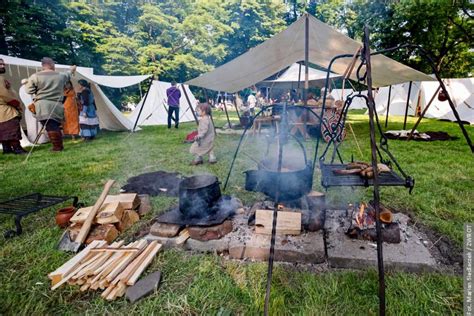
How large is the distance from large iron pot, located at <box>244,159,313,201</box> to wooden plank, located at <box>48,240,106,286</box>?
1736 millimetres

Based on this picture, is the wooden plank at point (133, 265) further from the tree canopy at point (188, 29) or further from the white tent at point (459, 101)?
the white tent at point (459, 101)

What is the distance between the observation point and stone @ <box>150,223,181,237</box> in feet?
8.54

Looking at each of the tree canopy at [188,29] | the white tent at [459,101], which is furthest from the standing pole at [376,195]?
the white tent at [459,101]

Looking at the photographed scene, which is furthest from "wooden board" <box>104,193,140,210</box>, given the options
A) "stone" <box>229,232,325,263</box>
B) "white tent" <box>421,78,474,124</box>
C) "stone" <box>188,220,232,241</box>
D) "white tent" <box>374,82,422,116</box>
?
"white tent" <box>374,82,422,116</box>

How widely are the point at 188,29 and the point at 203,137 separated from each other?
20.6 m

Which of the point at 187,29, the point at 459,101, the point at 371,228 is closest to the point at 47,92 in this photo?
the point at 371,228

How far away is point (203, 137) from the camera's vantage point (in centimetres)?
545

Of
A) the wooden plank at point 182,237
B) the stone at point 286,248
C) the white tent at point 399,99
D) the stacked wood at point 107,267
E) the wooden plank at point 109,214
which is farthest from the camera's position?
the white tent at point 399,99

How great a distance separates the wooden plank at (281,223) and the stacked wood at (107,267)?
1043 mm

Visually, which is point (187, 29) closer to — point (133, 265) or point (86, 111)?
point (86, 111)

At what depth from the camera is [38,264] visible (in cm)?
225

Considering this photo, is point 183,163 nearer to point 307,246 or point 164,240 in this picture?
point 164,240

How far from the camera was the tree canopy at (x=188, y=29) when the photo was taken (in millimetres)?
11523

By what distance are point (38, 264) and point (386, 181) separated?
3.23 m
